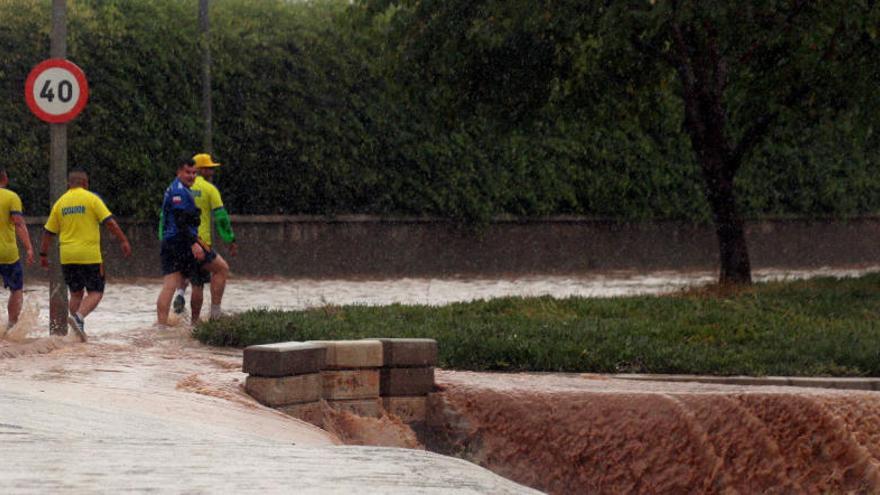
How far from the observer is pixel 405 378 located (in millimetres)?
10836

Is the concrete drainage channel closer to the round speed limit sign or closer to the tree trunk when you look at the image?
the round speed limit sign

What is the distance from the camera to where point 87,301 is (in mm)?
15008

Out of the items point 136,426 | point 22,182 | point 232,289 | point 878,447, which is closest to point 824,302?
point 878,447

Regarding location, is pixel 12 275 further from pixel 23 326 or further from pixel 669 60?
pixel 669 60

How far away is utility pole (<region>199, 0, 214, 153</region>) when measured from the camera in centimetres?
2636

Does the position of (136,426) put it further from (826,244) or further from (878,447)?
(826,244)

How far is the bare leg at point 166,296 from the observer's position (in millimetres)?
16500

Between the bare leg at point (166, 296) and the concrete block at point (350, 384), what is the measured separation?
6.13 m

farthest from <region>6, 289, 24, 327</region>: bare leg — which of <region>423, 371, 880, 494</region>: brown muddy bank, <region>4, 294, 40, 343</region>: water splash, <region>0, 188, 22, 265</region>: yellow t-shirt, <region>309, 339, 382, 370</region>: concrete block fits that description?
<region>423, 371, 880, 494</region>: brown muddy bank

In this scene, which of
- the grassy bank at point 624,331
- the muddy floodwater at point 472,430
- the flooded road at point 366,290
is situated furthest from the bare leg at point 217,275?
the muddy floodwater at point 472,430

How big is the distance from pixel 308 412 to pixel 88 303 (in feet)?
17.7

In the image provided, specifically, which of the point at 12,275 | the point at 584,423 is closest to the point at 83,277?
the point at 12,275

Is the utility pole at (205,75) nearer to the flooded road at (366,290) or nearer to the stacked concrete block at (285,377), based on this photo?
the flooded road at (366,290)

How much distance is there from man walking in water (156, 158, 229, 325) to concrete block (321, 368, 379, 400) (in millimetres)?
6136
